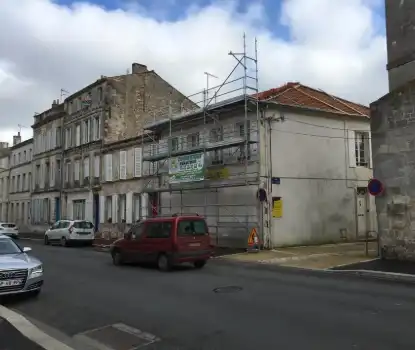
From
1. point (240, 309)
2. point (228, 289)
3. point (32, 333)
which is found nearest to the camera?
point (32, 333)

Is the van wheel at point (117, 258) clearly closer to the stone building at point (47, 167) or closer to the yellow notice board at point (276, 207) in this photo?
the yellow notice board at point (276, 207)

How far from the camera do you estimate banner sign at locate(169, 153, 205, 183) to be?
2336 cm

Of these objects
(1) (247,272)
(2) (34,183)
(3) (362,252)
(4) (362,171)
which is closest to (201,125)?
(4) (362,171)

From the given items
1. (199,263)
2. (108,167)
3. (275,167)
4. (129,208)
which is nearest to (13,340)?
(199,263)

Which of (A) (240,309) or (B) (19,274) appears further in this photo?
(B) (19,274)

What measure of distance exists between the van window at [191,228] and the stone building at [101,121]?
1737 centimetres

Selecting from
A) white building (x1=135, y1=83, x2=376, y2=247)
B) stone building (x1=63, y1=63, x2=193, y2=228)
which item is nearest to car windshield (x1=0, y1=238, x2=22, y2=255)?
white building (x1=135, y1=83, x2=376, y2=247)

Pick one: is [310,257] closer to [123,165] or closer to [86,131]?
[123,165]

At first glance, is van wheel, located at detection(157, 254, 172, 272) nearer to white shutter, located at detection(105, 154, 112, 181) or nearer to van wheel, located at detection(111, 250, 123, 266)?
van wheel, located at detection(111, 250, 123, 266)

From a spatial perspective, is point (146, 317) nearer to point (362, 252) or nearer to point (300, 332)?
point (300, 332)

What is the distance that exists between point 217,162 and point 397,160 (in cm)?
994

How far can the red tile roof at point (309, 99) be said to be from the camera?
2289 cm

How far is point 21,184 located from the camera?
5141 cm

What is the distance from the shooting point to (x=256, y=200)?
21.4 meters
